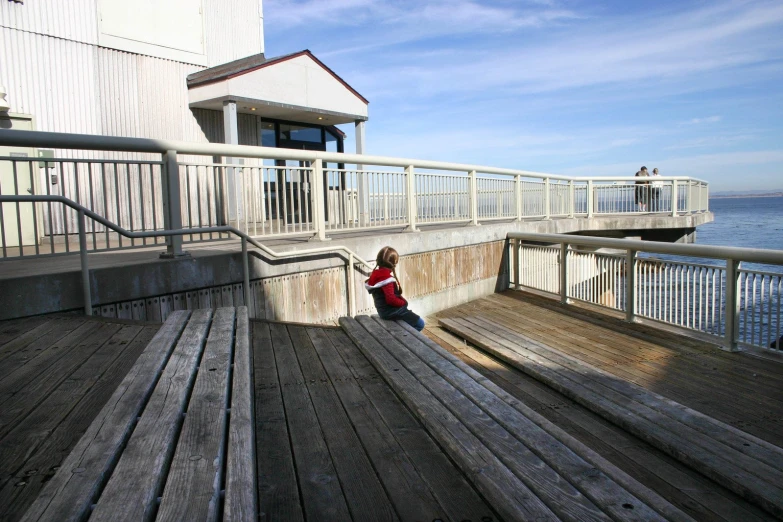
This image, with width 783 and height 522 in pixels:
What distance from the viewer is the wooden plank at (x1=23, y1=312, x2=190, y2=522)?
6.38 feet

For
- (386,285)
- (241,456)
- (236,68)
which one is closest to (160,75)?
(236,68)

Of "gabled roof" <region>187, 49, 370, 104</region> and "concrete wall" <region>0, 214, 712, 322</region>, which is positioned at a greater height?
"gabled roof" <region>187, 49, 370, 104</region>

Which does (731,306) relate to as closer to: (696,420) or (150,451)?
(696,420)

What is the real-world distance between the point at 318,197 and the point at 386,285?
1512 millimetres

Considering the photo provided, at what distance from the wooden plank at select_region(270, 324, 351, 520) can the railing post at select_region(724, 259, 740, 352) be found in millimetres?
4948

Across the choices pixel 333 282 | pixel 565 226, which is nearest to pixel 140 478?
pixel 333 282

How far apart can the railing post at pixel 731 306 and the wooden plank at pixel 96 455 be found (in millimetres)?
Result: 5928

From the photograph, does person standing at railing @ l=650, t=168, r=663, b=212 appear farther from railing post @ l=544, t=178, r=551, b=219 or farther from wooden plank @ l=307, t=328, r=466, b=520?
wooden plank @ l=307, t=328, r=466, b=520

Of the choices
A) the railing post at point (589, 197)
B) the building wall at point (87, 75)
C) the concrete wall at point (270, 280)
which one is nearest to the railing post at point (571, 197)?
the railing post at point (589, 197)

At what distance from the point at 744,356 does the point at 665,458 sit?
140 inches

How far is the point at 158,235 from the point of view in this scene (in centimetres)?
511

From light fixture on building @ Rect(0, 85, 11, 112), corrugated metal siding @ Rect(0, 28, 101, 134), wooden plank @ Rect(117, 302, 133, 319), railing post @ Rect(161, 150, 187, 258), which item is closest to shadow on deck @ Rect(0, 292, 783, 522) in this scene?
wooden plank @ Rect(117, 302, 133, 319)

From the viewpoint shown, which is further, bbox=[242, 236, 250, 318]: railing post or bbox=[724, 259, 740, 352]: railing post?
bbox=[724, 259, 740, 352]: railing post

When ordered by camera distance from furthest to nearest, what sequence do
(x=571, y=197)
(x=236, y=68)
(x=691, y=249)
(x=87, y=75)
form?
(x=571, y=197) → (x=236, y=68) → (x=87, y=75) → (x=691, y=249)
